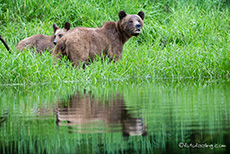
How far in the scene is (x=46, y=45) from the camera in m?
12.8

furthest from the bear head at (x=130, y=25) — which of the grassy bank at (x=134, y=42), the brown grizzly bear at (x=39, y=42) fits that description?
the brown grizzly bear at (x=39, y=42)

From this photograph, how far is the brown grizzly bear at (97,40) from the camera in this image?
10922 millimetres

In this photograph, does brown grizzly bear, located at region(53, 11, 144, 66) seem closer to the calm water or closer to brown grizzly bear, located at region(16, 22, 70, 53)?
brown grizzly bear, located at region(16, 22, 70, 53)

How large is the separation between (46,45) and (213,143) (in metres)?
9.89

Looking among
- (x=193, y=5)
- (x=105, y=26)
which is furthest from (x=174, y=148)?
(x=193, y=5)

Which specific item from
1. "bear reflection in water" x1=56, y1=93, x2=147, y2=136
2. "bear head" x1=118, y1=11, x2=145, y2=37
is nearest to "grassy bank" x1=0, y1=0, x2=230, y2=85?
"bear head" x1=118, y1=11, x2=145, y2=37

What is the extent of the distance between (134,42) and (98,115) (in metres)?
9.73

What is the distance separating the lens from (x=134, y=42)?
14.3 metres

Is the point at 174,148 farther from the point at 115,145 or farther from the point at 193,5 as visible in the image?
the point at 193,5

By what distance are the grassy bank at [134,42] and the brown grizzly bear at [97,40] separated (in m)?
0.27

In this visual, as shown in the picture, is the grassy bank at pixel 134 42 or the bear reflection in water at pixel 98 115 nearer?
the bear reflection in water at pixel 98 115

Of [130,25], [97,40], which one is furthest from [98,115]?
[130,25]

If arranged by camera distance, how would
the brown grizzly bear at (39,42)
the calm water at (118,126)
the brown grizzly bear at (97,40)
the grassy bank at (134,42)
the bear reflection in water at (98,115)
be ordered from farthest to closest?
the brown grizzly bear at (39,42) → the brown grizzly bear at (97,40) → the grassy bank at (134,42) → the bear reflection in water at (98,115) → the calm water at (118,126)

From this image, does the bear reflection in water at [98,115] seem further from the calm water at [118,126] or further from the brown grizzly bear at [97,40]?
the brown grizzly bear at [97,40]
